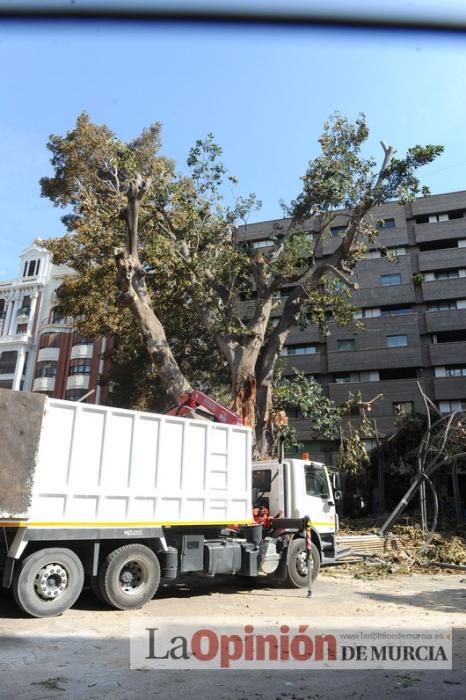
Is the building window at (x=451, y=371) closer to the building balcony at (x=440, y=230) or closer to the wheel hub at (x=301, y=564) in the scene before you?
the building balcony at (x=440, y=230)

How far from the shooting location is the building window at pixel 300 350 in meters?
40.6

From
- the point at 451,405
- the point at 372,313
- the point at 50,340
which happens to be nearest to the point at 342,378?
the point at 372,313

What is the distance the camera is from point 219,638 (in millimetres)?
6211

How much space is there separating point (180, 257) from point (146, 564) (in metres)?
10.7

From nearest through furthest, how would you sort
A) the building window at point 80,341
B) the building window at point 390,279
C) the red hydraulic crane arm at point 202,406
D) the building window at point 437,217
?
1. the red hydraulic crane arm at point 202,406
2. the building window at point 390,279
3. the building window at point 437,217
4. the building window at point 80,341

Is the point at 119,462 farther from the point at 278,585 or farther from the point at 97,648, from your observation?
the point at 278,585

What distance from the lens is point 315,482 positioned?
11492mm

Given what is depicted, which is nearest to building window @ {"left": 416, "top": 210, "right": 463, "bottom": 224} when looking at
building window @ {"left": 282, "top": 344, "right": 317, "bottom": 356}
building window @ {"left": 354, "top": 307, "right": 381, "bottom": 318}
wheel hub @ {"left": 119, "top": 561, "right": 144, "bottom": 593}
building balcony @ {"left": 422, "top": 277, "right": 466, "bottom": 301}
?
building balcony @ {"left": 422, "top": 277, "right": 466, "bottom": 301}

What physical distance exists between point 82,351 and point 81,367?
4.36ft

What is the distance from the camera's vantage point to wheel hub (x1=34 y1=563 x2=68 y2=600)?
279 inches

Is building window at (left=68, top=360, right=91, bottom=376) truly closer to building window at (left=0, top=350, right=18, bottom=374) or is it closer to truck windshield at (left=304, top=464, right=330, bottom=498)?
building window at (left=0, top=350, right=18, bottom=374)

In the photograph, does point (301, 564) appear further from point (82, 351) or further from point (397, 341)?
point (82, 351)

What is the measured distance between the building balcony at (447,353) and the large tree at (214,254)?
20.7m

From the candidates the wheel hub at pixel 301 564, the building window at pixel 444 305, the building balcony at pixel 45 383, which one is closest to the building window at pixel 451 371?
the building window at pixel 444 305
